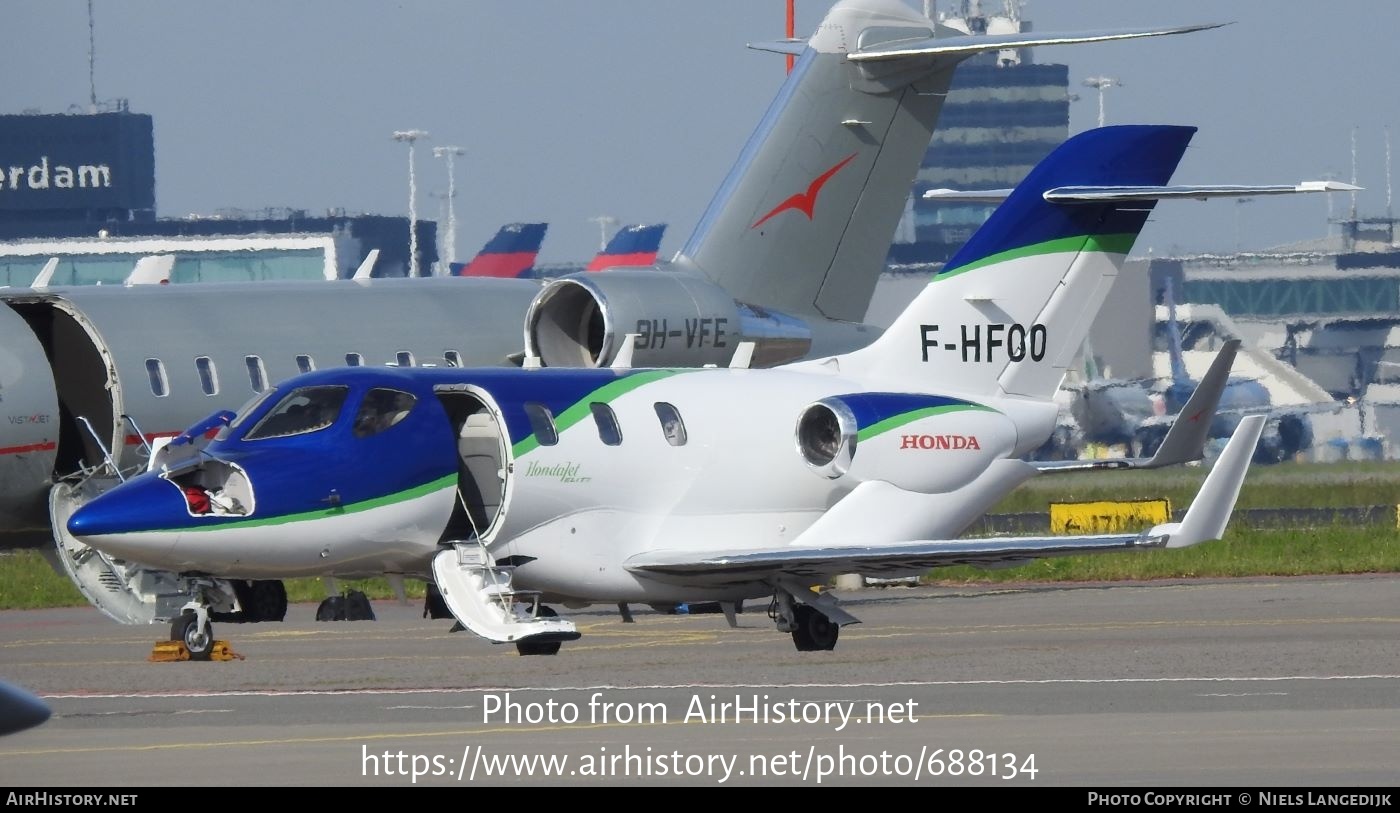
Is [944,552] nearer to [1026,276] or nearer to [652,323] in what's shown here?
[1026,276]

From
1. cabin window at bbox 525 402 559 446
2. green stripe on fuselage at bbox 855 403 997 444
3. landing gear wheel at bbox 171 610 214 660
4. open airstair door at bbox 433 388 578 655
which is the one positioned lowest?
landing gear wheel at bbox 171 610 214 660

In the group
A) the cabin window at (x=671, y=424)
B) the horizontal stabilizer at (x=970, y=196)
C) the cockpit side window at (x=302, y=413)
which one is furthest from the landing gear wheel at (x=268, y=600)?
the horizontal stabilizer at (x=970, y=196)

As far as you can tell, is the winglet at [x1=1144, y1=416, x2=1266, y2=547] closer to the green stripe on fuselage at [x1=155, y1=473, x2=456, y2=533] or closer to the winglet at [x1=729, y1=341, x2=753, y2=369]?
the winglet at [x1=729, y1=341, x2=753, y2=369]

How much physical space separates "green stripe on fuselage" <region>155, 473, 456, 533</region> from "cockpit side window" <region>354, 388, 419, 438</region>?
0.56 m

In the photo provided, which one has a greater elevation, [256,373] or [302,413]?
[302,413]

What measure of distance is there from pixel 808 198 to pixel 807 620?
8.73 meters

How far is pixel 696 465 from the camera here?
2095 centimetres

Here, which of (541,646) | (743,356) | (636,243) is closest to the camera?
(541,646)

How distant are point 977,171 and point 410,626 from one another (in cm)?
17197

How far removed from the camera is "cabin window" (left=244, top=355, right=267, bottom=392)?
86.0 ft

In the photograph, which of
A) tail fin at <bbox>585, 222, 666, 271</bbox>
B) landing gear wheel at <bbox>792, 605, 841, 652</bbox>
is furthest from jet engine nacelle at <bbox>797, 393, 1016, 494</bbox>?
tail fin at <bbox>585, 222, 666, 271</bbox>

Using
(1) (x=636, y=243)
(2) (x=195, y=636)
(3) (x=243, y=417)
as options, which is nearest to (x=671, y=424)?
(3) (x=243, y=417)
